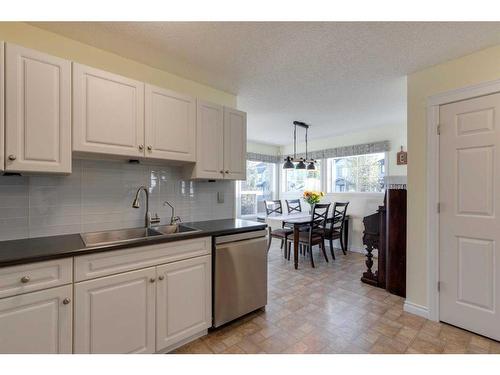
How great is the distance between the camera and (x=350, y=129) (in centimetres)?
458

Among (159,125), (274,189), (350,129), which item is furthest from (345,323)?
(274,189)

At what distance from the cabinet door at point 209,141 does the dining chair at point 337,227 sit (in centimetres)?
241

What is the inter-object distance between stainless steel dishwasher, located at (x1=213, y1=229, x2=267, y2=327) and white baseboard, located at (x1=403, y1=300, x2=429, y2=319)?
139 centimetres

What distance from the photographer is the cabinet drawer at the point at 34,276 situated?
3.95 feet

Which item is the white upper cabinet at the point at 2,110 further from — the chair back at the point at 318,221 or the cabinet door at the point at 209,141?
the chair back at the point at 318,221

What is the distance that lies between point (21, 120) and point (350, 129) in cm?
456

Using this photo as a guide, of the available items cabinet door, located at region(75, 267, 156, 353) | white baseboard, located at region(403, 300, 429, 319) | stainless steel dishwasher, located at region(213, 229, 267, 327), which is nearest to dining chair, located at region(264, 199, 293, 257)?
stainless steel dishwasher, located at region(213, 229, 267, 327)

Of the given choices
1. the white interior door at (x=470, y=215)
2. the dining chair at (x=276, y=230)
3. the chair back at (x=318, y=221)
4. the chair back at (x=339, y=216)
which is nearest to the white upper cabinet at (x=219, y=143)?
the chair back at (x=318, y=221)

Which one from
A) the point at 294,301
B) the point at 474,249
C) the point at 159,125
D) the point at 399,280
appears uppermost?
the point at 159,125

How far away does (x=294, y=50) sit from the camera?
1.94m

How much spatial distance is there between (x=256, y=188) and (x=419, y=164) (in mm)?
3853

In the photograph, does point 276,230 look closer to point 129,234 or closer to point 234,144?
point 234,144

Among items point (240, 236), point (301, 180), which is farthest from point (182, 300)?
point (301, 180)
